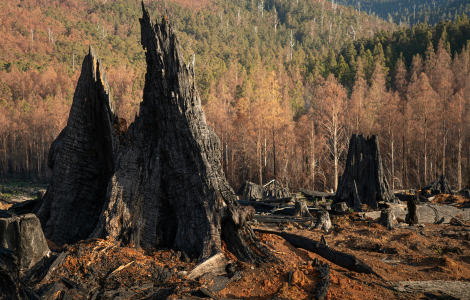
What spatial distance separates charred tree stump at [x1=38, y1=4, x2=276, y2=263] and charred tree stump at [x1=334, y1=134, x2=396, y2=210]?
946 centimetres

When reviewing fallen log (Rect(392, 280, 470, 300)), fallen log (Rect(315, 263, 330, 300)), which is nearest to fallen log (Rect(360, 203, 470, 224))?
fallen log (Rect(392, 280, 470, 300))

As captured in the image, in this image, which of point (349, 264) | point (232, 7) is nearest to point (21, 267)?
point (349, 264)

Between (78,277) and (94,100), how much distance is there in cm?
371

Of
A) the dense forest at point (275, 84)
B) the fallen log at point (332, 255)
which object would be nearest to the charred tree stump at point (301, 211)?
the fallen log at point (332, 255)

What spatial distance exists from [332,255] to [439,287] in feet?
5.61

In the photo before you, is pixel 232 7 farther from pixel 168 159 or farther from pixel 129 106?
pixel 168 159

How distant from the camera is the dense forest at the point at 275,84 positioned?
36281 millimetres

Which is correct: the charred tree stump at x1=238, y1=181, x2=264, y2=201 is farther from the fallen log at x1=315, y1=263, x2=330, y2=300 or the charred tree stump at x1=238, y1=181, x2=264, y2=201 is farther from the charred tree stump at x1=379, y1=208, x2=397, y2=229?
the fallen log at x1=315, y1=263, x2=330, y2=300

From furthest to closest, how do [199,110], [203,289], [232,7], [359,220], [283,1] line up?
1. [283,1]
2. [232,7]
3. [359,220]
4. [199,110]
5. [203,289]

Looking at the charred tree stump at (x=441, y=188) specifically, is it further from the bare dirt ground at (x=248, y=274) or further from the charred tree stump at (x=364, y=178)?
the bare dirt ground at (x=248, y=274)

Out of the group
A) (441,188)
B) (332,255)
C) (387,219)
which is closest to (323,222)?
(387,219)

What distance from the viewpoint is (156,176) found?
605 centimetres

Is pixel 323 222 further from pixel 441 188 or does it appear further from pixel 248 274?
pixel 441 188

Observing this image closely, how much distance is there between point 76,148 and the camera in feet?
21.9
